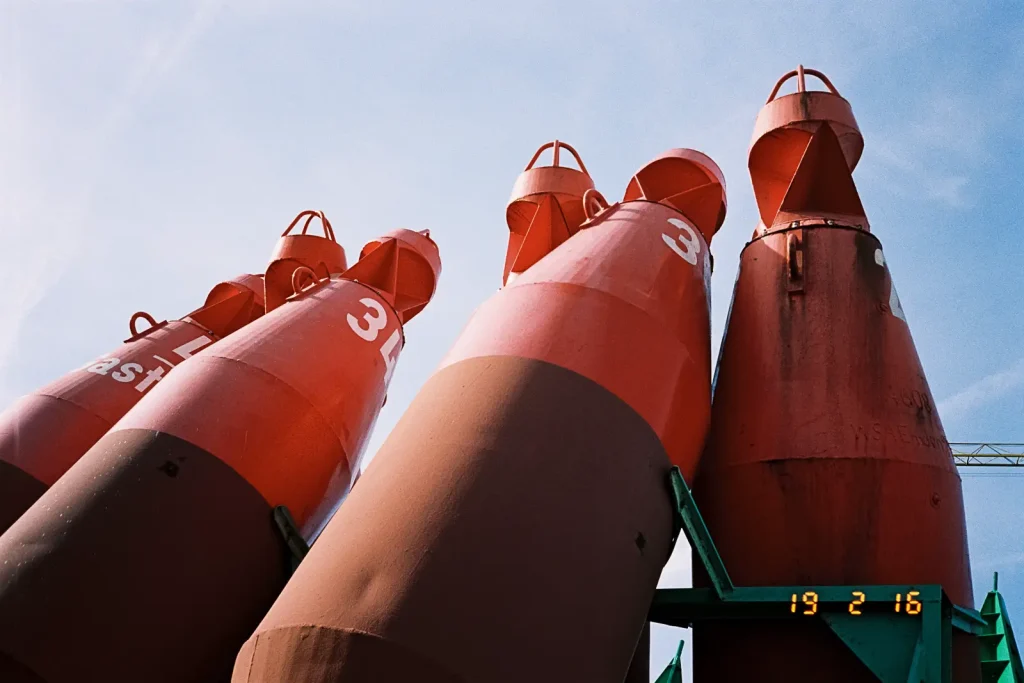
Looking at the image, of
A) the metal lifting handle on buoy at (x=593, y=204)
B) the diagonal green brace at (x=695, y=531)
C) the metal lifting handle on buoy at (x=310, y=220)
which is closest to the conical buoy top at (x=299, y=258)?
the metal lifting handle on buoy at (x=310, y=220)

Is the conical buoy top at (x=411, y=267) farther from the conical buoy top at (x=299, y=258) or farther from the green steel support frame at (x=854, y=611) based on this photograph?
the green steel support frame at (x=854, y=611)

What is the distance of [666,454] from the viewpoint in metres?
6.79

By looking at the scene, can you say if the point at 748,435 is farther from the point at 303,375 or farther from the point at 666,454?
the point at 303,375

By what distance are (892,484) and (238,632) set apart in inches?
205

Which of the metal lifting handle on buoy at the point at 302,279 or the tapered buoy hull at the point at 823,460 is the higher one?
the metal lifting handle on buoy at the point at 302,279

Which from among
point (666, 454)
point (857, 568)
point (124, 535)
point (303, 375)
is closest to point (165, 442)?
point (124, 535)

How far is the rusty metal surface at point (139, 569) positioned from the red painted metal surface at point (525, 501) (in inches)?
78.7

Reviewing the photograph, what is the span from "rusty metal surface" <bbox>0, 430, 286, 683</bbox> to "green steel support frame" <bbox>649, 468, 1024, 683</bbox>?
10.9ft

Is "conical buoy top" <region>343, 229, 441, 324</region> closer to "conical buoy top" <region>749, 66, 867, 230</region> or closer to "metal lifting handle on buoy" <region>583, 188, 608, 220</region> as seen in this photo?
"metal lifting handle on buoy" <region>583, 188, 608, 220</region>

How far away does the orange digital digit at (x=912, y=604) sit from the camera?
6395 millimetres

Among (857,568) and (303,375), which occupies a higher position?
(303,375)

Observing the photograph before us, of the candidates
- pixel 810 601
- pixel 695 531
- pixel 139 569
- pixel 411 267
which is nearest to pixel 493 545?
pixel 695 531

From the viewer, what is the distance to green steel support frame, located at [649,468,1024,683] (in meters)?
6.30

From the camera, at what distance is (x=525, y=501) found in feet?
18.6
